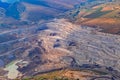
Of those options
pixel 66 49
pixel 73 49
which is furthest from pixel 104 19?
pixel 73 49

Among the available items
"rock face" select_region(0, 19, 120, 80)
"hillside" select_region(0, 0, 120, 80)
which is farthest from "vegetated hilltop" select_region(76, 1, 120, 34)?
"rock face" select_region(0, 19, 120, 80)

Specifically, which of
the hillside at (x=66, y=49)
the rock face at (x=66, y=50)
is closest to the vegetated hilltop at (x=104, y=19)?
the hillside at (x=66, y=49)

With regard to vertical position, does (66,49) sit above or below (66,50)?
above

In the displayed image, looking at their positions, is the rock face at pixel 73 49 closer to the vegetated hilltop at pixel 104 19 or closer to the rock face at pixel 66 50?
the rock face at pixel 66 50

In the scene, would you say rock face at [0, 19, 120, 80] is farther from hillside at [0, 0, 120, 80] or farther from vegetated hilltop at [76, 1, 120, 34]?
vegetated hilltop at [76, 1, 120, 34]

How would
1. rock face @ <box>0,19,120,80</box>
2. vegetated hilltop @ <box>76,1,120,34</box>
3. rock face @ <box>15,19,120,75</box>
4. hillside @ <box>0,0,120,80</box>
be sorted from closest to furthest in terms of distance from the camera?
hillside @ <box>0,0,120,80</box> < rock face @ <box>0,19,120,80</box> < rock face @ <box>15,19,120,75</box> < vegetated hilltop @ <box>76,1,120,34</box>

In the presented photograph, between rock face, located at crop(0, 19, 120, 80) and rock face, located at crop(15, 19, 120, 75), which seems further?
rock face, located at crop(15, 19, 120, 75)

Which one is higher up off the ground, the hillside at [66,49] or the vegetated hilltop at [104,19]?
the vegetated hilltop at [104,19]

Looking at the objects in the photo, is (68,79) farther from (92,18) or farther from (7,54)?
(92,18)

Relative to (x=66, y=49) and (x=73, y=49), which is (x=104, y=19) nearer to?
(x=66, y=49)

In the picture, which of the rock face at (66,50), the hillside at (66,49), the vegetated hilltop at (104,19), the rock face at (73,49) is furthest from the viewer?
the vegetated hilltop at (104,19)

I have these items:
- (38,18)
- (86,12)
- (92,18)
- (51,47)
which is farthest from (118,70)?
(38,18)
